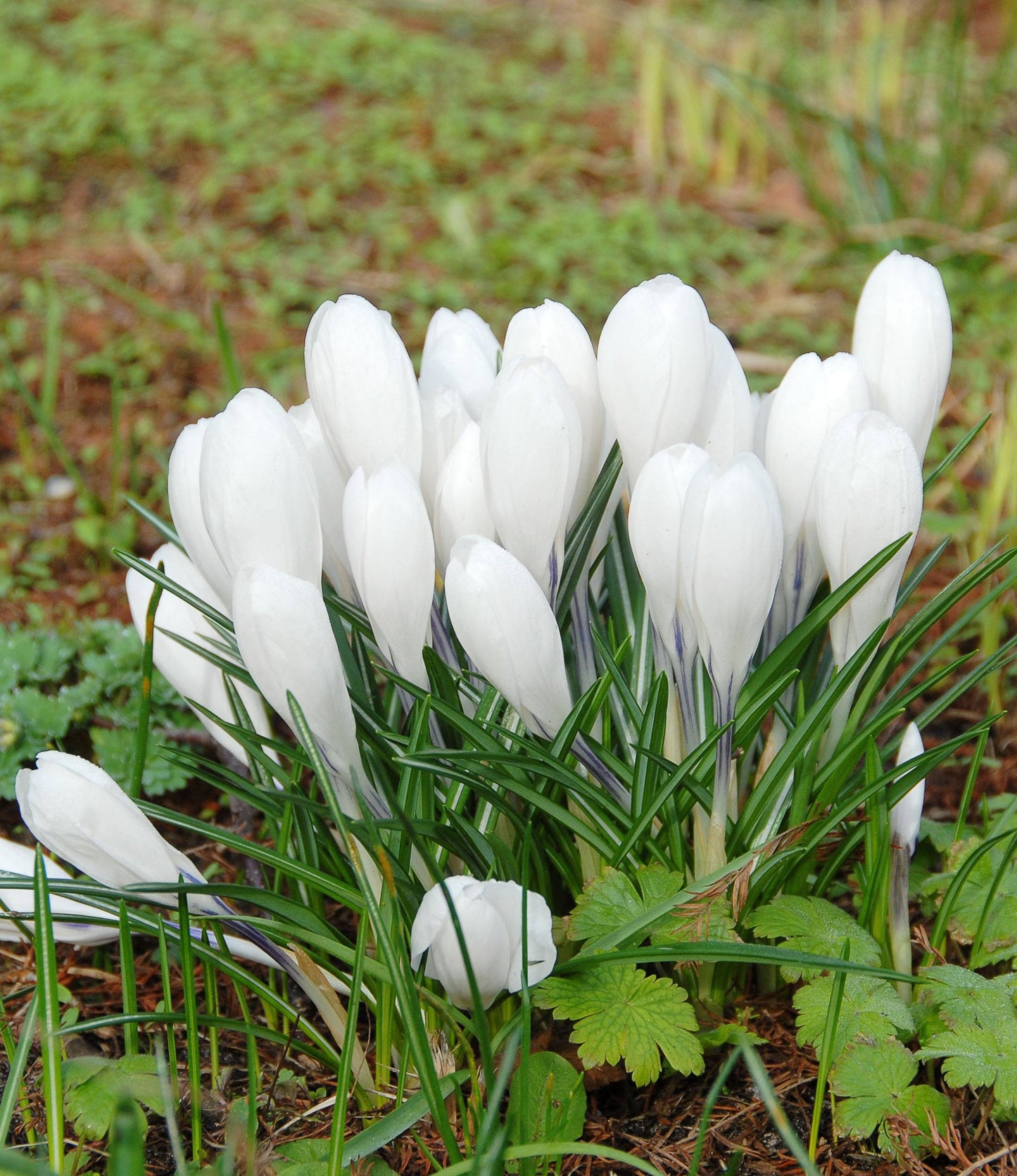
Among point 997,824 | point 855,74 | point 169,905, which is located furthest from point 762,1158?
point 855,74

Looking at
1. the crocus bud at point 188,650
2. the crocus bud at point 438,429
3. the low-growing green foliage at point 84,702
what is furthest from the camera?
the low-growing green foliage at point 84,702

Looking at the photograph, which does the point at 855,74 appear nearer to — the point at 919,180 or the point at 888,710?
the point at 919,180

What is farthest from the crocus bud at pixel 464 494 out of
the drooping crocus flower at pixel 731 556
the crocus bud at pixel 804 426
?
the crocus bud at pixel 804 426

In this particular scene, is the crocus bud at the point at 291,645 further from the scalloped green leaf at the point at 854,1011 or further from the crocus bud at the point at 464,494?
the scalloped green leaf at the point at 854,1011

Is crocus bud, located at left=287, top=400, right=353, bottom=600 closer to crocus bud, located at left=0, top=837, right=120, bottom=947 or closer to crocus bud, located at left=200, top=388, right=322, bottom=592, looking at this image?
crocus bud, located at left=200, top=388, right=322, bottom=592

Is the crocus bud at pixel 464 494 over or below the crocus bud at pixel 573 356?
below

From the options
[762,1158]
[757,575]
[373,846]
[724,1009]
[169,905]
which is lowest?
[762,1158]
